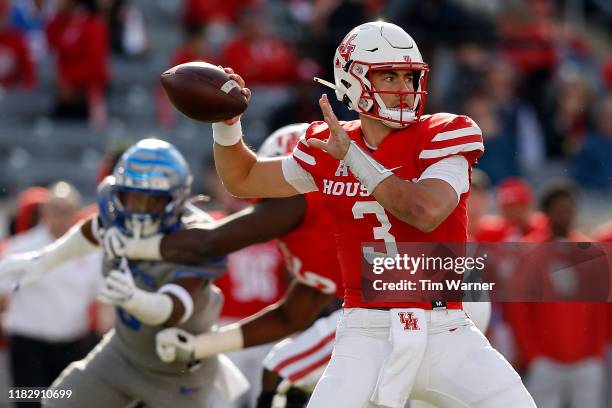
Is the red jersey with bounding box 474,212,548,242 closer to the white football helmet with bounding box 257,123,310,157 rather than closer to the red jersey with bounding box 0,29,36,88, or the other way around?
the white football helmet with bounding box 257,123,310,157

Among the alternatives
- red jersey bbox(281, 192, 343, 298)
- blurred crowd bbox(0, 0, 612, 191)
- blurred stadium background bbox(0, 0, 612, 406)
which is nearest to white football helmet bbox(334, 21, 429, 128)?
red jersey bbox(281, 192, 343, 298)

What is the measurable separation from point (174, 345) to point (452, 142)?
155 centimetres

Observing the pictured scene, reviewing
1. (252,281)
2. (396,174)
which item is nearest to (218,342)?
(396,174)

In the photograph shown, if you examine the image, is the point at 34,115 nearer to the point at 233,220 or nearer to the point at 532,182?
the point at 532,182

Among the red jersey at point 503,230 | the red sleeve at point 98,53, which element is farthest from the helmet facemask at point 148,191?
the red sleeve at point 98,53

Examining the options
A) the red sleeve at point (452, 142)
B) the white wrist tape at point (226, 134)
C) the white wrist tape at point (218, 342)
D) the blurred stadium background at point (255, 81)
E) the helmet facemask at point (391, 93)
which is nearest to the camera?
the red sleeve at point (452, 142)

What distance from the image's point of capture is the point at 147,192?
5.24 metres

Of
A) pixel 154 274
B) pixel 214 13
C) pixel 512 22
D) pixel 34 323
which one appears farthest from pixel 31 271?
pixel 512 22

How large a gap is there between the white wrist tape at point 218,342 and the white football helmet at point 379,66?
1287 millimetres

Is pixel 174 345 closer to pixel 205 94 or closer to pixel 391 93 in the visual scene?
pixel 205 94

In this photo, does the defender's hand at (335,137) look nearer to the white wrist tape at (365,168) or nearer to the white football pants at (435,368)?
the white wrist tape at (365,168)

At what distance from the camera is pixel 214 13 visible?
1108 cm

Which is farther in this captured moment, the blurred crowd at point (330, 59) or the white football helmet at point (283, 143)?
the blurred crowd at point (330, 59)

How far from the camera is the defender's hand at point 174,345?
507 cm
